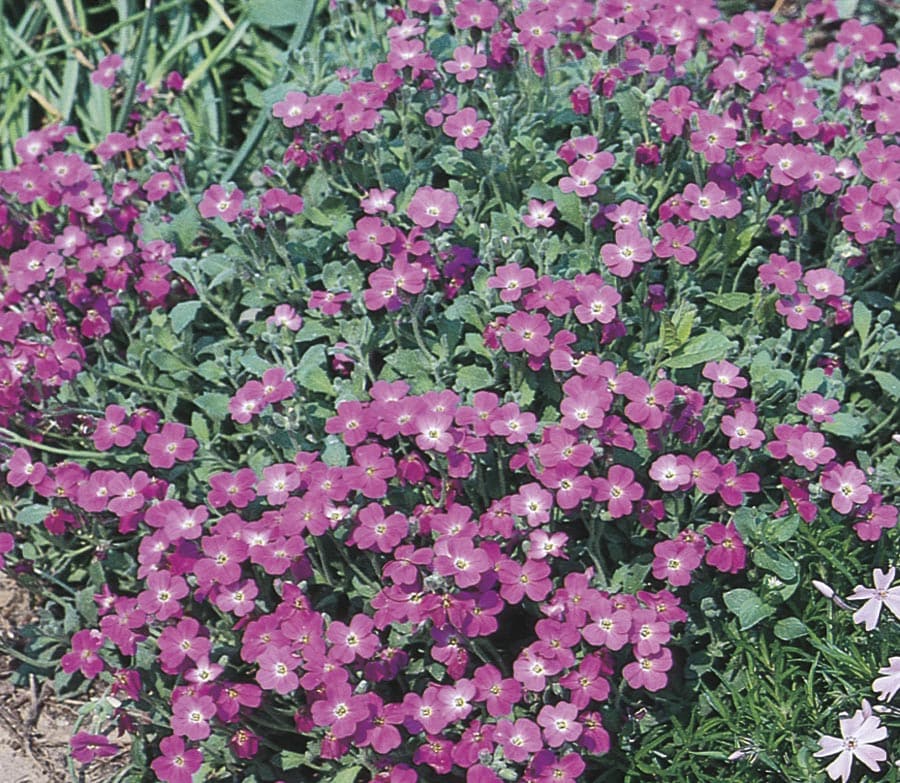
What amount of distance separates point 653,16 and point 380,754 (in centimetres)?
197

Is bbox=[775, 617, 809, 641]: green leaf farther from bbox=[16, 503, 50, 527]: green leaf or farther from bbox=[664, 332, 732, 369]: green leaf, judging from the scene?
bbox=[16, 503, 50, 527]: green leaf

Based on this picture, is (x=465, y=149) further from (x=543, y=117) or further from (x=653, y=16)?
(x=653, y=16)

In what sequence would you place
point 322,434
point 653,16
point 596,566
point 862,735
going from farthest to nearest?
point 653,16 → point 322,434 → point 596,566 → point 862,735

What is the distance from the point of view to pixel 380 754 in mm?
2525

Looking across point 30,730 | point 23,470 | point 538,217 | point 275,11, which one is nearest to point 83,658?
point 30,730

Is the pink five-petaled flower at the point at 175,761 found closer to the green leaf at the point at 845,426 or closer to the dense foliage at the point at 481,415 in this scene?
the dense foliage at the point at 481,415

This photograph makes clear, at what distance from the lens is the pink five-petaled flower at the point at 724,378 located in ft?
9.03

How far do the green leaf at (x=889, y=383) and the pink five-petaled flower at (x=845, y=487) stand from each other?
10.5 inches

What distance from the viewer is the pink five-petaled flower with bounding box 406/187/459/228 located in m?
2.92

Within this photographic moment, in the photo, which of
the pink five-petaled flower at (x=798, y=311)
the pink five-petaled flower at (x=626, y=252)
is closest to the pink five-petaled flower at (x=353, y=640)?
the pink five-petaled flower at (x=626, y=252)

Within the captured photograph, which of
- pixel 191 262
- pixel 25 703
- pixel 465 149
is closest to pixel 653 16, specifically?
pixel 465 149

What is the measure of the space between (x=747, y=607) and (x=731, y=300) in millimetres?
797

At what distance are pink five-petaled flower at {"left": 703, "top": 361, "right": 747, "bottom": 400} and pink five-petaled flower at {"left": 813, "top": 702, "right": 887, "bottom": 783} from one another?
74 centimetres

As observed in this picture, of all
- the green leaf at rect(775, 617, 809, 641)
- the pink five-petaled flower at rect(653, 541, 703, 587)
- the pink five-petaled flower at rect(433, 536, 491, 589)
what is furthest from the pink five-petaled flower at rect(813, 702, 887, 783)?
the pink five-petaled flower at rect(433, 536, 491, 589)
